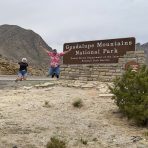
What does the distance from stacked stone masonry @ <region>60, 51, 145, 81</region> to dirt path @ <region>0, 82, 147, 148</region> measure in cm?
317

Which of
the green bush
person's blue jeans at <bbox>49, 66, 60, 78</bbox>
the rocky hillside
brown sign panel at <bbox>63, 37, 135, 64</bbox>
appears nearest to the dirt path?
the green bush

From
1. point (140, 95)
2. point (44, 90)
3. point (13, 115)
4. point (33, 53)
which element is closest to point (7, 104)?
point (13, 115)

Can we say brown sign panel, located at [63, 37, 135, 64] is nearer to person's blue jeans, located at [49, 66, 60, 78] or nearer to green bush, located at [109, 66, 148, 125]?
person's blue jeans, located at [49, 66, 60, 78]

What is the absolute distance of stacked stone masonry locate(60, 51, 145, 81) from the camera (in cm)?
2141

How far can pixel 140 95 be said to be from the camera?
14.6 metres

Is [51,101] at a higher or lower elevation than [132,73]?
lower

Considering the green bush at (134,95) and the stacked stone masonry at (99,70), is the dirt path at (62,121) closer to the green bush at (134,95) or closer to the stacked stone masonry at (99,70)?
the green bush at (134,95)

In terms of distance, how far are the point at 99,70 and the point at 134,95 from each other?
7588 millimetres

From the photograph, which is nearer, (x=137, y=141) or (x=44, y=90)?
(x=137, y=141)

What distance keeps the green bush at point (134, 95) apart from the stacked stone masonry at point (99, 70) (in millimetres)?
5660

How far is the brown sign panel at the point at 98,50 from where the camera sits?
71.8 ft

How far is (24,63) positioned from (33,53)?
69.4 m

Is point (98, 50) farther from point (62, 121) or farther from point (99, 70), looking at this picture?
Answer: point (62, 121)

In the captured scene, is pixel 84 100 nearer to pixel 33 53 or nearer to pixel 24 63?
pixel 24 63
